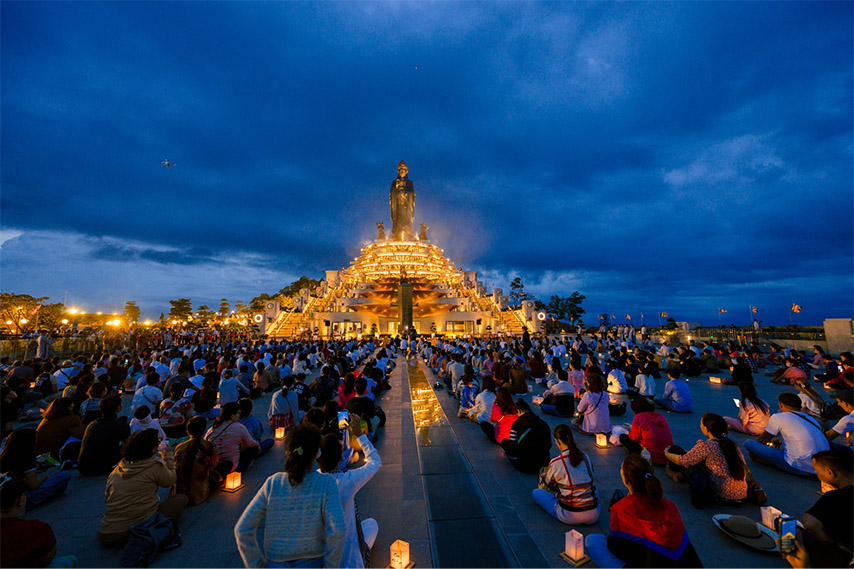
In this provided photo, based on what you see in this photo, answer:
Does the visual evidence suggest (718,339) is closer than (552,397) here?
No

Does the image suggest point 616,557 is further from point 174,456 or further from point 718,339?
point 718,339

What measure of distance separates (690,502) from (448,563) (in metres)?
3.45

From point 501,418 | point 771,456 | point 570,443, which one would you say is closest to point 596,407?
point 501,418

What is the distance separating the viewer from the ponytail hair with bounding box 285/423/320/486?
8.06 ft

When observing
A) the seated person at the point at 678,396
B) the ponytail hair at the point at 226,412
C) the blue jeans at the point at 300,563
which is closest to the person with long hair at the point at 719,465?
the blue jeans at the point at 300,563

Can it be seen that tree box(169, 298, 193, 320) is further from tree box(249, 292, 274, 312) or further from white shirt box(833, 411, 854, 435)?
white shirt box(833, 411, 854, 435)

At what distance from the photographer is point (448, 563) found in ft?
11.5

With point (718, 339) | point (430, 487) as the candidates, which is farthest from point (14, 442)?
point (718, 339)

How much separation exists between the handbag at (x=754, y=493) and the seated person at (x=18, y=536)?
741 centimetres

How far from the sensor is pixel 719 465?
14.4ft

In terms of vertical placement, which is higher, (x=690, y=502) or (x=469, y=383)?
(x=469, y=383)

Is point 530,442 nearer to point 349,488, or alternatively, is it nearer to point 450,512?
point 450,512

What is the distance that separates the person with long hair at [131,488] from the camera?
376 cm

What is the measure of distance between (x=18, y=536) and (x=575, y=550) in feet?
16.0
